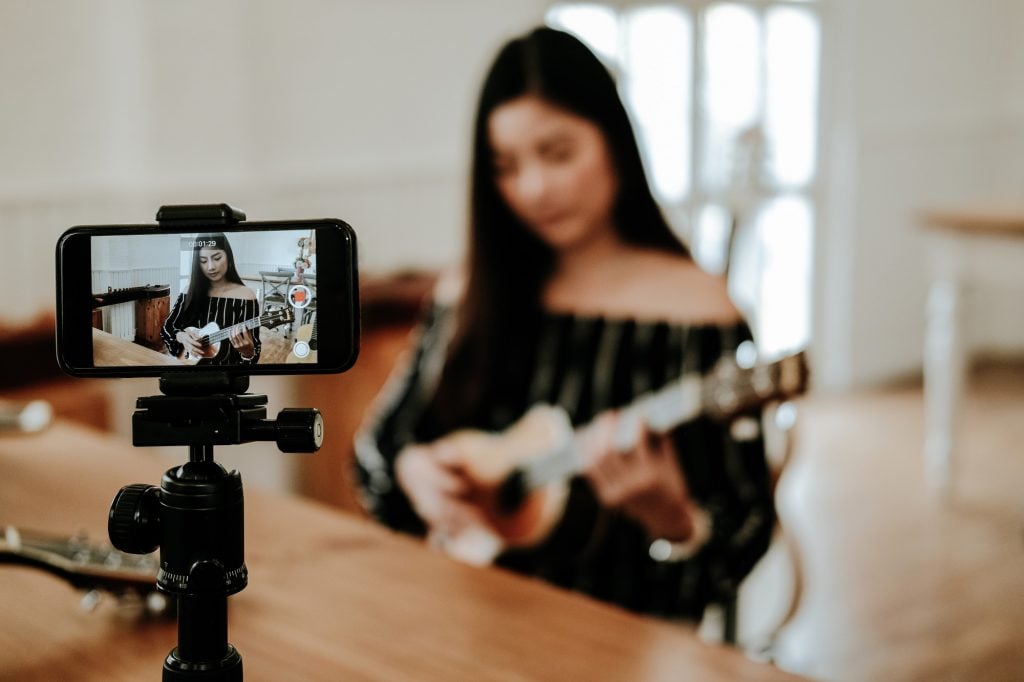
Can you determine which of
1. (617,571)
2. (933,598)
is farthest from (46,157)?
(933,598)

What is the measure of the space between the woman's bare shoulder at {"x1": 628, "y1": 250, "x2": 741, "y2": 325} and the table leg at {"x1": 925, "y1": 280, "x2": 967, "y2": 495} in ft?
6.69

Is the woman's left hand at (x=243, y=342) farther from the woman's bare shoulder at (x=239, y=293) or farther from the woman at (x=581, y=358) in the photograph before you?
the woman at (x=581, y=358)

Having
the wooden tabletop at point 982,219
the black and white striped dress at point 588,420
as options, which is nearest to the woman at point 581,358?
the black and white striped dress at point 588,420

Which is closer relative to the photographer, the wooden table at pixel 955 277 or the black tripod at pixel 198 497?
the black tripod at pixel 198 497

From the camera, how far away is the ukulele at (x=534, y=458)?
5.09 feet

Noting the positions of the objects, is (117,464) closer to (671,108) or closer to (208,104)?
(208,104)

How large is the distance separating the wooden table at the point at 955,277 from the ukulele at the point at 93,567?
109 inches

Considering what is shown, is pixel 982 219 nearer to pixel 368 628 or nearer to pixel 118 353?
pixel 368 628

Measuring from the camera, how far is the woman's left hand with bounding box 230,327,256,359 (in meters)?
0.66

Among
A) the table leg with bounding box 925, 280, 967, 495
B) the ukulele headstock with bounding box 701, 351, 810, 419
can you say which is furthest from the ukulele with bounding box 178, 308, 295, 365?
the table leg with bounding box 925, 280, 967, 495

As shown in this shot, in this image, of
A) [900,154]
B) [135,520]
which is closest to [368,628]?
[135,520]

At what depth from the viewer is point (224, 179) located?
3.07m

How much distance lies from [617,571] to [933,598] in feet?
5.26

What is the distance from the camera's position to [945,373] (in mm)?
3594
